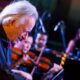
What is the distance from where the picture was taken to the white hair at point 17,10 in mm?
2117

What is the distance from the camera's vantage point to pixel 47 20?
207 cm

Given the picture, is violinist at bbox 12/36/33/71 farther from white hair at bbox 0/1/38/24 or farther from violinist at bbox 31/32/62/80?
white hair at bbox 0/1/38/24

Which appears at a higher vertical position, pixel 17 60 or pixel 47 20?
pixel 47 20

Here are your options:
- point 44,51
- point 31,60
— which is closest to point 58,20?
point 44,51

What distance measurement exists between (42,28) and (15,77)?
400 millimetres

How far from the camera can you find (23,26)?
2154mm

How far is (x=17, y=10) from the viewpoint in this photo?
7.06 ft

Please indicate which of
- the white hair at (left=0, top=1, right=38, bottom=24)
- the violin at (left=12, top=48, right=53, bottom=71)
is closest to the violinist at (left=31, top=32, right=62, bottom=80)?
the violin at (left=12, top=48, right=53, bottom=71)

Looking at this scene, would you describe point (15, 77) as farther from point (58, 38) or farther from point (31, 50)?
point (58, 38)

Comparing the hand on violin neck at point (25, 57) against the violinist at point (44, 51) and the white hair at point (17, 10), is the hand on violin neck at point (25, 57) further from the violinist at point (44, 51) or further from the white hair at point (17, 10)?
the white hair at point (17, 10)

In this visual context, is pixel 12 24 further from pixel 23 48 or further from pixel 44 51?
pixel 44 51

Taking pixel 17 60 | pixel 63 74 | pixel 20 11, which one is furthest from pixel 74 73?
pixel 20 11

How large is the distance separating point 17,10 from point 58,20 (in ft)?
1.00

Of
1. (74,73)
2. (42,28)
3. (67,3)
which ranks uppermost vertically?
(67,3)
